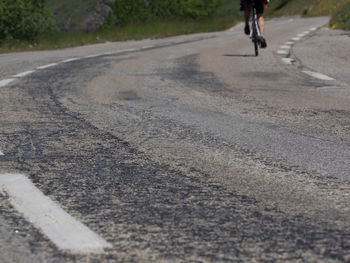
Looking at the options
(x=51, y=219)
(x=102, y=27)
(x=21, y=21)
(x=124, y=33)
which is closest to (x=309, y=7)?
(x=102, y=27)

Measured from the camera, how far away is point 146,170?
394cm

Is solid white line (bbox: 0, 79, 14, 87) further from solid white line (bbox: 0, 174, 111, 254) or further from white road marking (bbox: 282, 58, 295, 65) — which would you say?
solid white line (bbox: 0, 174, 111, 254)

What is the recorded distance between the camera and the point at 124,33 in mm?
26438

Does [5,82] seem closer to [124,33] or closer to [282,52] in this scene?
[282,52]

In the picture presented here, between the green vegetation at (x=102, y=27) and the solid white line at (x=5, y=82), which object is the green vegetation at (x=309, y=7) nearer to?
the green vegetation at (x=102, y=27)

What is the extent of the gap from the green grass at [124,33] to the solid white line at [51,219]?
1562cm

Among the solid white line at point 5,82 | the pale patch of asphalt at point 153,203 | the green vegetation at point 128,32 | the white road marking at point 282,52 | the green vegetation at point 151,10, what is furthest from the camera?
the green vegetation at point 151,10

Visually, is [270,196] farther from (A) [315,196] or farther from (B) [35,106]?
(B) [35,106]

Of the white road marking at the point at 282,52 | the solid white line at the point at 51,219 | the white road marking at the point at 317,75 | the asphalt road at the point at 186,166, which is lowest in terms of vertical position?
the white road marking at the point at 282,52

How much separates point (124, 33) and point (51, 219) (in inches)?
938

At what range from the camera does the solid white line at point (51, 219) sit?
8.64ft

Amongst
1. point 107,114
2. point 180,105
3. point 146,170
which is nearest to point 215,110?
point 180,105

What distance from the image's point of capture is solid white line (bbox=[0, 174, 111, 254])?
2.63 m

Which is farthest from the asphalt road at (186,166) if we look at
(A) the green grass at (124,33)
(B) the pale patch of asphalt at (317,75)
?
(A) the green grass at (124,33)
